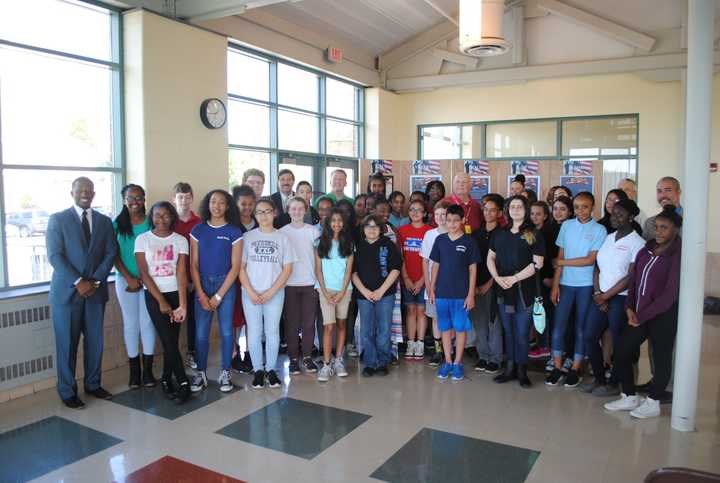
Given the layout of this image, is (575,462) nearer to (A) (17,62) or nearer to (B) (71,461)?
(B) (71,461)

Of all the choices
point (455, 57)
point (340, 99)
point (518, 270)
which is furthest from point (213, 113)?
point (455, 57)

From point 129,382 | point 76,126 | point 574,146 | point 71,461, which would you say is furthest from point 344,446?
point 574,146

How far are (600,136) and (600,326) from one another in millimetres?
6045

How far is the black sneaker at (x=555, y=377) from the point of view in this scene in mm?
4309

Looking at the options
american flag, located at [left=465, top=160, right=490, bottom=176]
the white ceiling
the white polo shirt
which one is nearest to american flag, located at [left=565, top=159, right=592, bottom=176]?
american flag, located at [left=465, top=160, right=490, bottom=176]

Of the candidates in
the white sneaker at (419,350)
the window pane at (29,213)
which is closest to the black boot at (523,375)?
the white sneaker at (419,350)

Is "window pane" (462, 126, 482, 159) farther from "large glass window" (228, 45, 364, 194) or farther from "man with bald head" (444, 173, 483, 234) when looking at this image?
"man with bald head" (444, 173, 483, 234)

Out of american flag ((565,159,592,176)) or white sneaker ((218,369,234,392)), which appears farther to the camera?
american flag ((565,159,592,176))

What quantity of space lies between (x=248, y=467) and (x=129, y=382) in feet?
5.84

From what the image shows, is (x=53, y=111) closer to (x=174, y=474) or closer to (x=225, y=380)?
(x=225, y=380)

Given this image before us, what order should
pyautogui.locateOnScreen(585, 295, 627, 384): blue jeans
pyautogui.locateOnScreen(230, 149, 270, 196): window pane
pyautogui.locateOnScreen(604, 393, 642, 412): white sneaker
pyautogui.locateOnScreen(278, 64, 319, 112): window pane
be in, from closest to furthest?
pyautogui.locateOnScreen(604, 393, 642, 412): white sneaker
pyautogui.locateOnScreen(585, 295, 627, 384): blue jeans
pyautogui.locateOnScreen(230, 149, 270, 196): window pane
pyautogui.locateOnScreen(278, 64, 319, 112): window pane

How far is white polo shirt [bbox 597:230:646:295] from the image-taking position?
12.8ft

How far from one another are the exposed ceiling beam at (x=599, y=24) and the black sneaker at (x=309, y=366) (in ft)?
23.1

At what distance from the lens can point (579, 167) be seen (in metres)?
5.88
